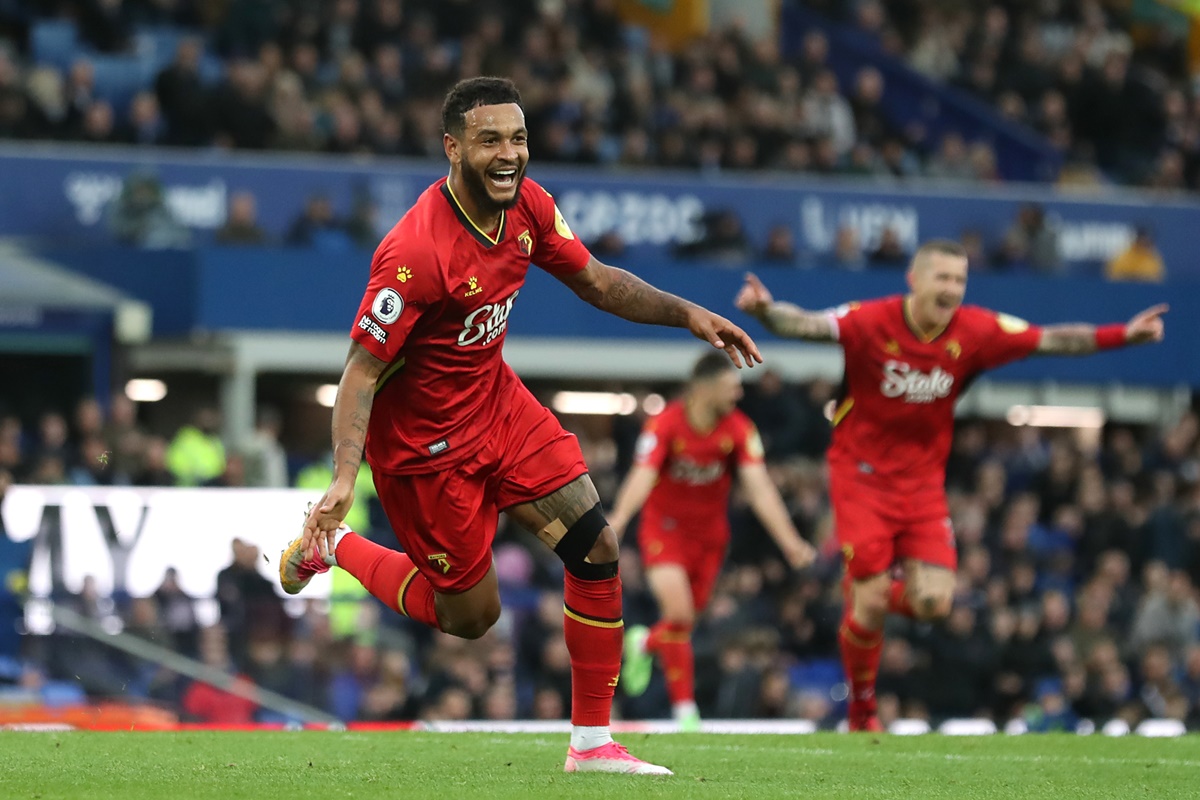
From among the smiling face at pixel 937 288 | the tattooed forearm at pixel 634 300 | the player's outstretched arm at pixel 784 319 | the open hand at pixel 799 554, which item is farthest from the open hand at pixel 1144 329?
the tattooed forearm at pixel 634 300

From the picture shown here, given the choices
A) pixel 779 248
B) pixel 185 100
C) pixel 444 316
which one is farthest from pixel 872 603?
pixel 185 100

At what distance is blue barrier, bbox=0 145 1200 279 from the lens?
19.4 meters

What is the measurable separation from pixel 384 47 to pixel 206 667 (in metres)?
8.92

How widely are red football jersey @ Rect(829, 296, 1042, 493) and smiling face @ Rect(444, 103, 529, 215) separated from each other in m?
3.40

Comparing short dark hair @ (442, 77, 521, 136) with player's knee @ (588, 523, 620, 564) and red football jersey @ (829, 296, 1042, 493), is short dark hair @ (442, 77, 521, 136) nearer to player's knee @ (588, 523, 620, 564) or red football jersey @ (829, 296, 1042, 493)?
player's knee @ (588, 523, 620, 564)

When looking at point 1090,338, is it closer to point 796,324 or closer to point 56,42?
point 796,324

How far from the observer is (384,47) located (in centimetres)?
2142

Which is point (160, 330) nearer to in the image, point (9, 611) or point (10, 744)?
point (9, 611)

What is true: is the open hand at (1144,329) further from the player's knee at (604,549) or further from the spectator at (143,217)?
the spectator at (143,217)

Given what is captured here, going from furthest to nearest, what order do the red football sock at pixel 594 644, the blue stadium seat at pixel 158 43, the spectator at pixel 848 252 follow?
the spectator at pixel 848 252 → the blue stadium seat at pixel 158 43 → the red football sock at pixel 594 644

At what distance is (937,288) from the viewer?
34.9 feet

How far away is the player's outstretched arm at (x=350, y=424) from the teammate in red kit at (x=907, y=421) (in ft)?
11.8

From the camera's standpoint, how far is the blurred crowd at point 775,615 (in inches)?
575

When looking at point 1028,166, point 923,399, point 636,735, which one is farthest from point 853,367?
point 1028,166
